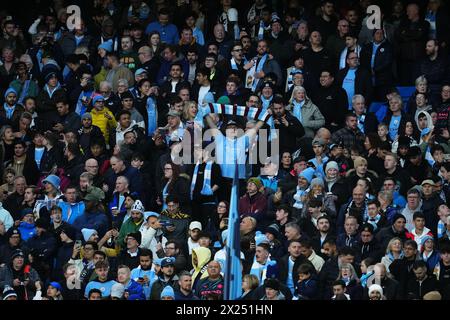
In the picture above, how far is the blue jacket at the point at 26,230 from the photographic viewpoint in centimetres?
2155

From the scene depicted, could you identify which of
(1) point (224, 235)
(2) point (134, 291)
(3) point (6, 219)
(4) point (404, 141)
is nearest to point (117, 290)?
(2) point (134, 291)

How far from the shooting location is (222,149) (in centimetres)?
2206

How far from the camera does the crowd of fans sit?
65.7ft

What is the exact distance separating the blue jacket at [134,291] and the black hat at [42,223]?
193 cm

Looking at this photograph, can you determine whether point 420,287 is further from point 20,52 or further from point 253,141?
point 20,52

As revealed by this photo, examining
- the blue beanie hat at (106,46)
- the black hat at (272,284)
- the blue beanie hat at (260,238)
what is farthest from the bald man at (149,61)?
the black hat at (272,284)

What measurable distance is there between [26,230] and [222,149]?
2598 millimetres

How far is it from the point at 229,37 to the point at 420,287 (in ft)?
20.8

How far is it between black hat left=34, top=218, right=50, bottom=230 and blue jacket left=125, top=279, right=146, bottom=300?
1.93 metres

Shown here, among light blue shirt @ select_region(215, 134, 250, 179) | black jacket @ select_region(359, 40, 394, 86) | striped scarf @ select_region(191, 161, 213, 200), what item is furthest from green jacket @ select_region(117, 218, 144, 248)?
black jacket @ select_region(359, 40, 394, 86)

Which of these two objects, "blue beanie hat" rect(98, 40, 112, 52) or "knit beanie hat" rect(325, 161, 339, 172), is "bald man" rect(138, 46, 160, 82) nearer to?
"blue beanie hat" rect(98, 40, 112, 52)

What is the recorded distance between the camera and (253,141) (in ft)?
72.6

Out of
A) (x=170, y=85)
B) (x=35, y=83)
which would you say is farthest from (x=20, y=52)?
(x=170, y=85)

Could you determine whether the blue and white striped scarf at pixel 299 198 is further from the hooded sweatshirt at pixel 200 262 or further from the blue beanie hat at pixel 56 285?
the blue beanie hat at pixel 56 285
